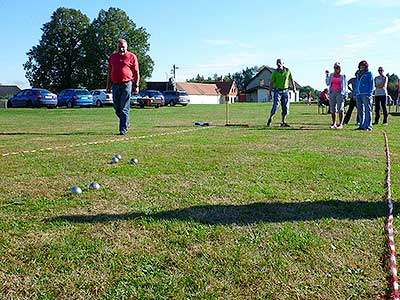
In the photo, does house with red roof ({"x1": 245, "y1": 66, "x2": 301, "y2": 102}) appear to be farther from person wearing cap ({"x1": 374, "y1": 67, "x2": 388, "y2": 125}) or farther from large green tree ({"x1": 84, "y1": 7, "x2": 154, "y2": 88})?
person wearing cap ({"x1": 374, "y1": 67, "x2": 388, "y2": 125})

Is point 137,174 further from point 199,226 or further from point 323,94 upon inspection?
point 323,94

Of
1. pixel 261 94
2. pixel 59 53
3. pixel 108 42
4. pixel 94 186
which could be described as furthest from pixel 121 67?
pixel 261 94

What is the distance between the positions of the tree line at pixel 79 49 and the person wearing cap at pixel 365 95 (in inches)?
2101

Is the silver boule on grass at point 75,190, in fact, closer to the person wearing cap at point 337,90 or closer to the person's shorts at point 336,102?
the person wearing cap at point 337,90

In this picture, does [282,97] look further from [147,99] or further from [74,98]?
[74,98]

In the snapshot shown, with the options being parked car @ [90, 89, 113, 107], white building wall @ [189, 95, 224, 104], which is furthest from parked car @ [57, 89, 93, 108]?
white building wall @ [189, 95, 224, 104]

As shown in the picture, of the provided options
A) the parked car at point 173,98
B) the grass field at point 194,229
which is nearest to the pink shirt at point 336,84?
the grass field at point 194,229

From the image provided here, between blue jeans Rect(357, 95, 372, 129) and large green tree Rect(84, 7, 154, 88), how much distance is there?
2101 inches

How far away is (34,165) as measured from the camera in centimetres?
518

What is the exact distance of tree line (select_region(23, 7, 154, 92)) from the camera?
61562mm

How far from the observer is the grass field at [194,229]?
7.27 feet

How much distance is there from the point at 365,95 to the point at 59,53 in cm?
5879

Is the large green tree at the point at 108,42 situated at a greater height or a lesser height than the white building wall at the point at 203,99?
greater

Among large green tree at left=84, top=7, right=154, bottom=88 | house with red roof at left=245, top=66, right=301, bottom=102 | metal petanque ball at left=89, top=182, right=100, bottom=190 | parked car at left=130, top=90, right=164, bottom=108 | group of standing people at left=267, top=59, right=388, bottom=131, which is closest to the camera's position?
metal petanque ball at left=89, top=182, right=100, bottom=190
